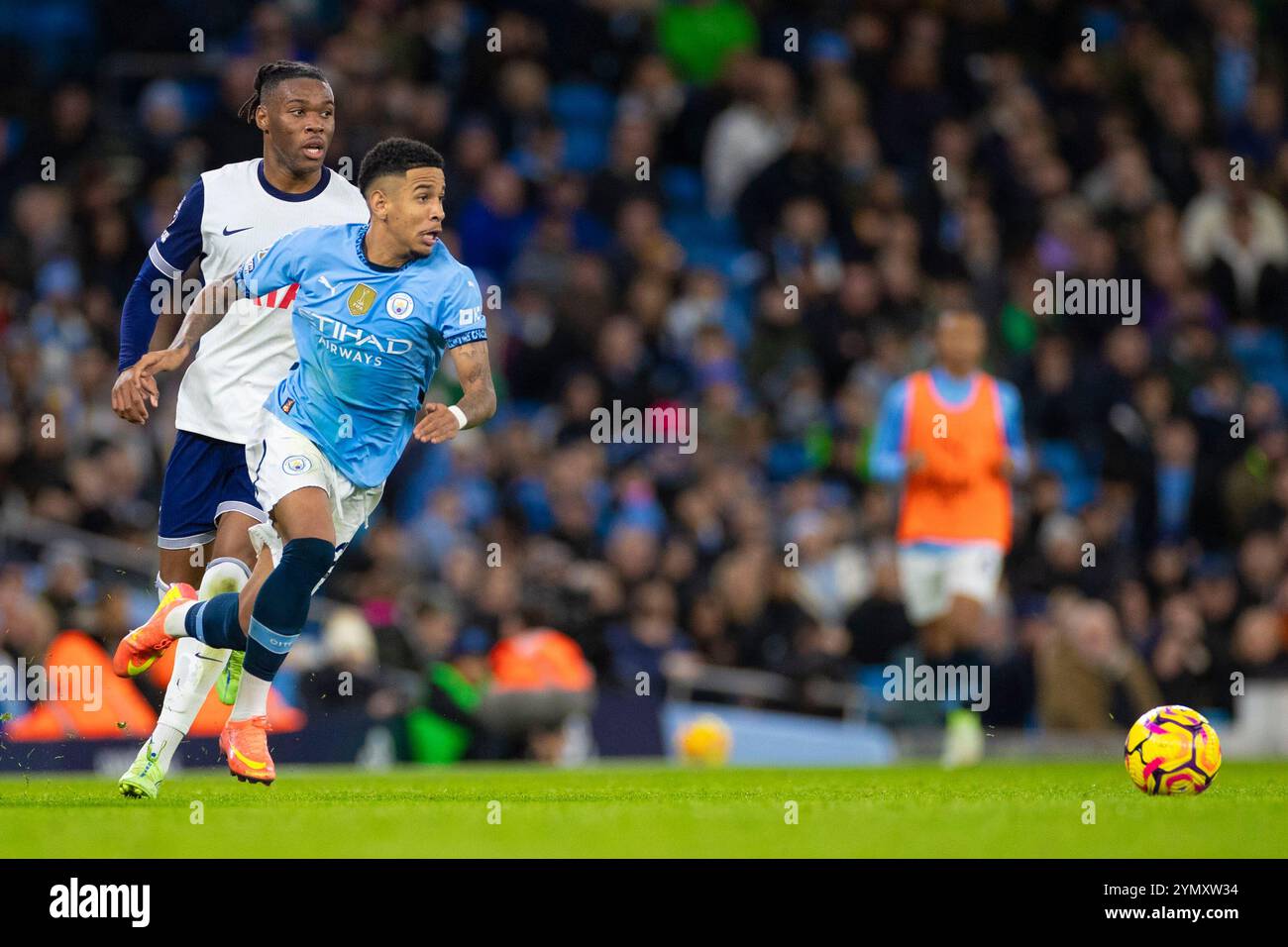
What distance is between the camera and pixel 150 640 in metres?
8.24

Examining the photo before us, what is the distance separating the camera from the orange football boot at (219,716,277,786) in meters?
8.17

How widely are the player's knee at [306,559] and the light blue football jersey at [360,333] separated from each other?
0.36 metres

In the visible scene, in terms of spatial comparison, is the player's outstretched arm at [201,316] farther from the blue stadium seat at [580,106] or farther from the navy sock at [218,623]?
the blue stadium seat at [580,106]

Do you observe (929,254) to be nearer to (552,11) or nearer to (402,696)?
(552,11)

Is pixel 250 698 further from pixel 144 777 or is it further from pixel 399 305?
pixel 399 305

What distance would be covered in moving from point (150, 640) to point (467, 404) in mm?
1677

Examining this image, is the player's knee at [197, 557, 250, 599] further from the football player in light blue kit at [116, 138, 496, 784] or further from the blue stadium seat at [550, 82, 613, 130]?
the blue stadium seat at [550, 82, 613, 130]

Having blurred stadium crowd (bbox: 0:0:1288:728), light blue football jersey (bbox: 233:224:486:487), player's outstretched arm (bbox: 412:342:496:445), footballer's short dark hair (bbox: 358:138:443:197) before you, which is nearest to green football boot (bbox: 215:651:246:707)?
light blue football jersey (bbox: 233:224:486:487)

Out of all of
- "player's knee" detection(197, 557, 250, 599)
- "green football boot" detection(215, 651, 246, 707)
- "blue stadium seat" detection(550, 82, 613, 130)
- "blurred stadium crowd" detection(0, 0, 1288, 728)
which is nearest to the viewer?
"player's knee" detection(197, 557, 250, 599)

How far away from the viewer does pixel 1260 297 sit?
18062 millimetres
